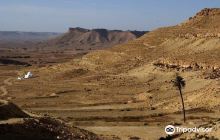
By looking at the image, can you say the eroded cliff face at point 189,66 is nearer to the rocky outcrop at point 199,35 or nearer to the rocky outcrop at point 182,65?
the rocky outcrop at point 182,65

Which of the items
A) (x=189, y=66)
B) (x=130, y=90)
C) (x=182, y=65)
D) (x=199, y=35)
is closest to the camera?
(x=130, y=90)

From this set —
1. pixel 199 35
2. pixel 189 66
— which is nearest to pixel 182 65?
pixel 189 66

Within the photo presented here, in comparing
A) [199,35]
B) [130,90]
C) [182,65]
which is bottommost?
[130,90]

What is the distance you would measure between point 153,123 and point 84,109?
43.6ft

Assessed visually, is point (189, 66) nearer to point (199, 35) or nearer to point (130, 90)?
point (130, 90)

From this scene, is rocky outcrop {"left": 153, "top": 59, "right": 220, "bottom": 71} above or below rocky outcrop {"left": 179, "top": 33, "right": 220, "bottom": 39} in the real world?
below

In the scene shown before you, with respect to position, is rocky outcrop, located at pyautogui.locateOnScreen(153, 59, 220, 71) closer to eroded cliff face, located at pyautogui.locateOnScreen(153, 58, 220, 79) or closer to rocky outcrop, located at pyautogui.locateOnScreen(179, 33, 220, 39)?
eroded cliff face, located at pyautogui.locateOnScreen(153, 58, 220, 79)

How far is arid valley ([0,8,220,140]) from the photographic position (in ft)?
130

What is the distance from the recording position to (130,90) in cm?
7488

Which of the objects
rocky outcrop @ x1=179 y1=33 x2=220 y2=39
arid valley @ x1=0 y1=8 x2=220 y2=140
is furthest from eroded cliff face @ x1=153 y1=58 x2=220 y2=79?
rocky outcrop @ x1=179 y1=33 x2=220 y2=39

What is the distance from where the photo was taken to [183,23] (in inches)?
4584

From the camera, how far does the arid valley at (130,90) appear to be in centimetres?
3972

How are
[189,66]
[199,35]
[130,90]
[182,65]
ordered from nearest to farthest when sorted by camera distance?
[130,90], [189,66], [182,65], [199,35]

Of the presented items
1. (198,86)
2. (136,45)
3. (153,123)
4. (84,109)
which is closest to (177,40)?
(136,45)
